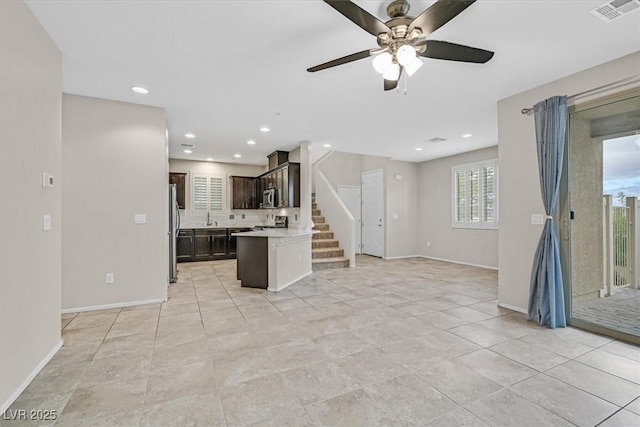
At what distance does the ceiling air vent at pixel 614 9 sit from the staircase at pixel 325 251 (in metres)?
5.31

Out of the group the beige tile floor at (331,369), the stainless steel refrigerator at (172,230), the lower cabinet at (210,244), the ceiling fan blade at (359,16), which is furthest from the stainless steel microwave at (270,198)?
the ceiling fan blade at (359,16)

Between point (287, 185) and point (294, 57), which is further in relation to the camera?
point (287, 185)

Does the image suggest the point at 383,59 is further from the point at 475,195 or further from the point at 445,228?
the point at 445,228

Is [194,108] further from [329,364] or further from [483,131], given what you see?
[483,131]

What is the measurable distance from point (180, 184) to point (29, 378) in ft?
21.0

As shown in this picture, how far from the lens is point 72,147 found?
363 cm

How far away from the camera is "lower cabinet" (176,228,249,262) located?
292 inches

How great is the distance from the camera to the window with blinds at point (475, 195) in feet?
21.6

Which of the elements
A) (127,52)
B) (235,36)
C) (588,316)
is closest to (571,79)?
(588,316)

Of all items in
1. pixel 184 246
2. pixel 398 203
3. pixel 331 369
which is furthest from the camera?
pixel 398 203

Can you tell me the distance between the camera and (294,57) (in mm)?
2865

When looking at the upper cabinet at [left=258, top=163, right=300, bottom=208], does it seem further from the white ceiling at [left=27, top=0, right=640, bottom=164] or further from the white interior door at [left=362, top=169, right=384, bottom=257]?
the white interior door at [left=362, top=169, right=384, bottom=257]

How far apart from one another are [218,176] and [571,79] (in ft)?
25.5

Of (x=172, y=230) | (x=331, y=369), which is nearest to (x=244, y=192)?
(x=172, y=230)
